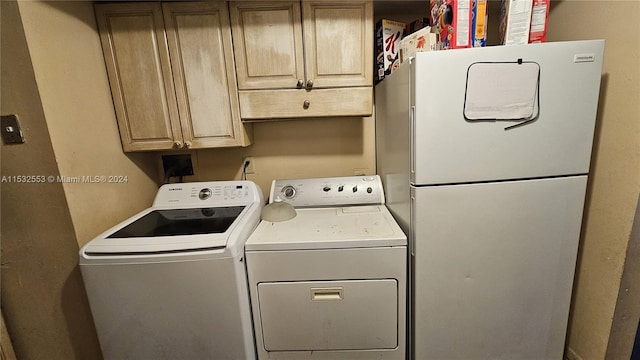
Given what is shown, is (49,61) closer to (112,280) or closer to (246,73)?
(246,73)

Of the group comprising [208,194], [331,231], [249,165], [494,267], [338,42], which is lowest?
[494,267]

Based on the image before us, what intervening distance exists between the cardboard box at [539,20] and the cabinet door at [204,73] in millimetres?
1372

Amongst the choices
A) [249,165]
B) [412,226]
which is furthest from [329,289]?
[249,165]

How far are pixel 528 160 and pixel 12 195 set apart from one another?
6.65ft

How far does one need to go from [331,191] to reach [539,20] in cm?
122

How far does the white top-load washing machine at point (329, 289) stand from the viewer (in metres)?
1.12

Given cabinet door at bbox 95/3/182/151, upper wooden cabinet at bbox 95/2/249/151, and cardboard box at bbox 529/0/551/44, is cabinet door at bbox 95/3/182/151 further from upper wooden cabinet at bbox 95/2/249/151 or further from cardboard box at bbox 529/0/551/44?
cardboard box at bbox 529/0/551/44

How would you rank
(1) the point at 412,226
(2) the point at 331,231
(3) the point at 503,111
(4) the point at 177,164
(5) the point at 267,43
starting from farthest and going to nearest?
(4) the point at 177,164
(5) the point at 267,43
(2) the point at 331,231
(1) the point at 412,226
(3) the point at 503,111

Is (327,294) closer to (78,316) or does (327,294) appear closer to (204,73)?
(78,316)

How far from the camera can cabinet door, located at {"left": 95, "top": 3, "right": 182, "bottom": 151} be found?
1.29 m

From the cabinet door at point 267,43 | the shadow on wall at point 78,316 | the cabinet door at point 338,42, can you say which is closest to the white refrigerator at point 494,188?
the cabinet door at point 338,42

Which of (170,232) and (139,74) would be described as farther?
(139,74)

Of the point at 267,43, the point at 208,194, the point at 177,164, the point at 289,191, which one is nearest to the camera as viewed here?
the point at 267,43

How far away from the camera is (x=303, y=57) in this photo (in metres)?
1.35
